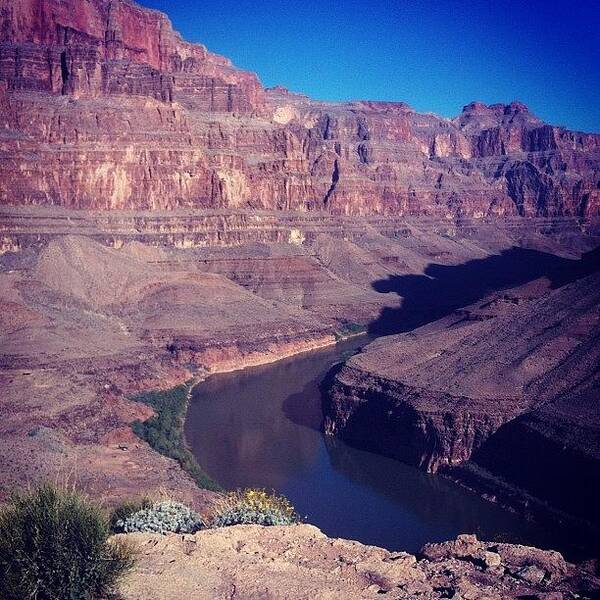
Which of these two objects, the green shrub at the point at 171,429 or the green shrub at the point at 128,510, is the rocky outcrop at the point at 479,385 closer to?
the green shrub at the point at 171,429

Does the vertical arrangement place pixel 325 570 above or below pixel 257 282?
above

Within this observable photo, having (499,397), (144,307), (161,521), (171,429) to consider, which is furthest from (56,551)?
(144,307)

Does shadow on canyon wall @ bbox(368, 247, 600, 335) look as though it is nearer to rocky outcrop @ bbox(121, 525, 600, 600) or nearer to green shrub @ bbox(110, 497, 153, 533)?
rocky outcrop @ bbox(121, 525, 600, 600)

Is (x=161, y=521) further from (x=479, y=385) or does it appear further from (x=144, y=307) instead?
(x=144, y=307)

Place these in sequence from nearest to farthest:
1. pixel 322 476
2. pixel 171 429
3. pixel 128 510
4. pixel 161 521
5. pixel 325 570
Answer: pixel 325 570 → pixel 161 521 → pixel 128 510 → pixel 322 476 → pixel 171 429

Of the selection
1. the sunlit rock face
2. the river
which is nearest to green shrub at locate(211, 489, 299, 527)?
the river

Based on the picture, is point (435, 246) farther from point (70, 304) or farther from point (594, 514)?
point (594, 514)

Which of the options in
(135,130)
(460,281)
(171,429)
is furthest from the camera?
(460,281)

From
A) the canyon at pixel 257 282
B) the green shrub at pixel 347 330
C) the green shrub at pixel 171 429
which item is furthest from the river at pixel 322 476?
the green shrub at pixel 347 330
